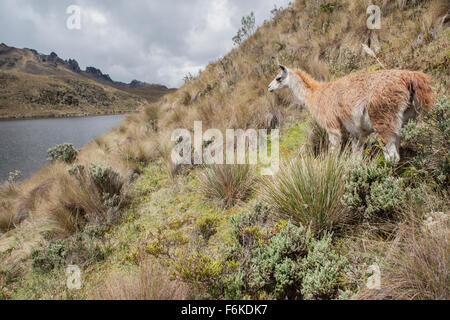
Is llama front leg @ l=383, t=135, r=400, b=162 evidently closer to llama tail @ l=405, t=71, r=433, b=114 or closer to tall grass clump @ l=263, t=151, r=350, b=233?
llama tail @ l=405, t=71, r=433, b=114

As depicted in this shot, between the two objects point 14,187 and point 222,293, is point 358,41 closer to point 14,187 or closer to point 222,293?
point 222,293

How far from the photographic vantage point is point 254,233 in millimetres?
2121

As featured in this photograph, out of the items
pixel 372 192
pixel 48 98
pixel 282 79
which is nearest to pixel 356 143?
pixel 372 192

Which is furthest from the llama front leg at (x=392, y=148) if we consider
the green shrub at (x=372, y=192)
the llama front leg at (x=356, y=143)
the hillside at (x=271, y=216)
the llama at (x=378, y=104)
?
the green shrub at (x=372, y=192)

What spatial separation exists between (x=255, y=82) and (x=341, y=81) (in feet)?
16.1

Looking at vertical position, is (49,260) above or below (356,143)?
below

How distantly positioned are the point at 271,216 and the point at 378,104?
5.90ft

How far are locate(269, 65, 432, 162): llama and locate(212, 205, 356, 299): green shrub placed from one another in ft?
4.64

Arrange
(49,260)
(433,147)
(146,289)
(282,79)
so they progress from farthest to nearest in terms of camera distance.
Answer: (282,79) → (49,260) → (433,147) → (146,289)

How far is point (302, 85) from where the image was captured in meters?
4.05

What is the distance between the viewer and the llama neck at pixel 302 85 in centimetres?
392

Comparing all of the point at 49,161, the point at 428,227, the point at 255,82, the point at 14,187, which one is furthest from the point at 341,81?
the point at 49,161

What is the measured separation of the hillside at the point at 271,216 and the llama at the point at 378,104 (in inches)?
7.6

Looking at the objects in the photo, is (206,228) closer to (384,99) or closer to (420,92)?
(384,99)
